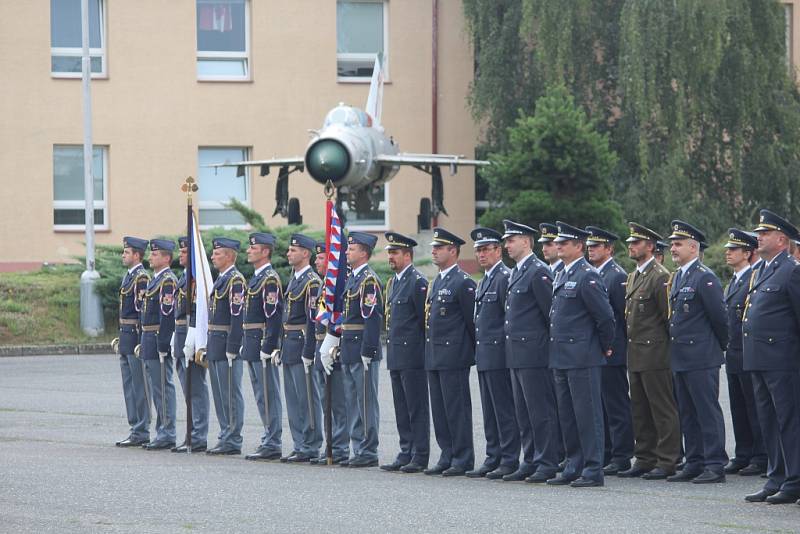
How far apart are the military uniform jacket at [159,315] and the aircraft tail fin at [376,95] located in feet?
63.7

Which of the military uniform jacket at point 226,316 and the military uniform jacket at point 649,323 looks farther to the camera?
the military uniform jacket at point 226,316

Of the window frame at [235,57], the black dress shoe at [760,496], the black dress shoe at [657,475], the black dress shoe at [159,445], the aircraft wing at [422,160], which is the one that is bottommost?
the black dress shoe at [159,445]

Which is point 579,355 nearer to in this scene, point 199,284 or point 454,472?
point 454,472

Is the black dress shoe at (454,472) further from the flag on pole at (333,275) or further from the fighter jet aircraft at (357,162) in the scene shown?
the fighter jet aircraft at (357,162)

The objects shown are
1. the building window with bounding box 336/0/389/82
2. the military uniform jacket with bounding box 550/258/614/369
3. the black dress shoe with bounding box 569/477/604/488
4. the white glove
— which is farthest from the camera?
the building window with bounding box 336/0/389/82

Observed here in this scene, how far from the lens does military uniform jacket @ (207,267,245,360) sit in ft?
43.5

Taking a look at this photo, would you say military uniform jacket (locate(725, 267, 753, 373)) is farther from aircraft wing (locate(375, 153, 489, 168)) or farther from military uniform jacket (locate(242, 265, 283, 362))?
aircraft wing (locate(375, 153, 489, 168))

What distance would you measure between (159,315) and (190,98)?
22.6m

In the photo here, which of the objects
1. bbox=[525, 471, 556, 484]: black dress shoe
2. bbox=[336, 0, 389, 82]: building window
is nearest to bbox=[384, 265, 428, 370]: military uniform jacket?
bbox=[525, 471, 556, 484]: black dress shoe

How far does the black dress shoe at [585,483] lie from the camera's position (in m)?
10.8

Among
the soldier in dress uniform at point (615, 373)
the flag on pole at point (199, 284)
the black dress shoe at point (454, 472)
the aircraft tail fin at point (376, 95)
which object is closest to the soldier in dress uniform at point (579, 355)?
the soldier in dress uniform at point (615, 373)

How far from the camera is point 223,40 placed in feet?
119

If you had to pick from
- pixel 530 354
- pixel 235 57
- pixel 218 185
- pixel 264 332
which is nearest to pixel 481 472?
pixel 530 354

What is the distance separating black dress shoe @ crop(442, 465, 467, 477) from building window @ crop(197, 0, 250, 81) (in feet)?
83.8
